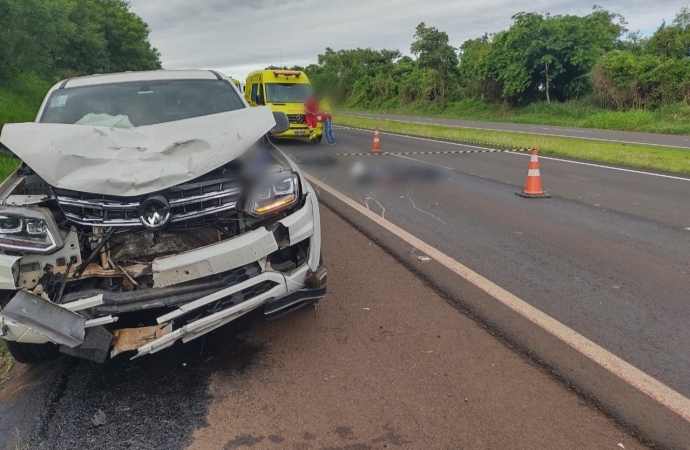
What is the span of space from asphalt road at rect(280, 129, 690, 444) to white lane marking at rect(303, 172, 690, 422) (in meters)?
0.07

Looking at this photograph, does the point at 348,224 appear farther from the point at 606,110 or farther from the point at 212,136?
the point at 606,110

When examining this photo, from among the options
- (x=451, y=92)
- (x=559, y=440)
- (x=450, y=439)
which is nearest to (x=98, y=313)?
(x=450, y=439)

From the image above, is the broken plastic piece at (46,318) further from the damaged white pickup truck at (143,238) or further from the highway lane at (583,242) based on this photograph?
the highway lane at (583,242)

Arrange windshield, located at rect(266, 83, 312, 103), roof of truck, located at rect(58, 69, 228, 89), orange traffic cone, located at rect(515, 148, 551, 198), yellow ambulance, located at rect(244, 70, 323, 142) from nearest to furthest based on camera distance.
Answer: roof of truck, located at rect(58, 69, 228, 89)
orange traffic cone, located at rect(515, 148, 551, 198)
yellow ambulance, located at rect(244, 70, 323, 142)
windshield, located at rect(266, 83, 312, 103)

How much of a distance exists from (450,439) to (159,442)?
1.48 m

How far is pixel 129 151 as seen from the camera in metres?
3.68

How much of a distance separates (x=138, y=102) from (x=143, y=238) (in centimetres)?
214

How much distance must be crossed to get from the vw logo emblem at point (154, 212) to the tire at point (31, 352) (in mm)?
1095

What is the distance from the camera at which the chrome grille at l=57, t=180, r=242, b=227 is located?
340 cm

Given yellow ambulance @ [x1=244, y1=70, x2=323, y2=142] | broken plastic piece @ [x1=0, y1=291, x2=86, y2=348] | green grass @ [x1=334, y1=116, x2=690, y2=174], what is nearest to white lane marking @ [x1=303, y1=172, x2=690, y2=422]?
broken plastic piece @ [x1=0, y1=291, x2=86, y2=348]

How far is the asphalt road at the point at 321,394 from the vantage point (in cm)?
300

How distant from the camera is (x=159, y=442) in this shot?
3020mm

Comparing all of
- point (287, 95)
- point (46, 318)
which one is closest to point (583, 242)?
point (46, 318)

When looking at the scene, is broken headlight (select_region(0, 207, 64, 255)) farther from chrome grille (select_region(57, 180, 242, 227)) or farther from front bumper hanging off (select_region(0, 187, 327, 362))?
front bumper hanging off (select_region(0, 187, 327, 362))
